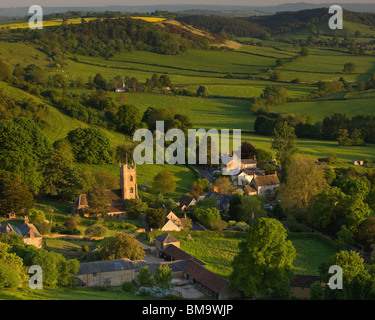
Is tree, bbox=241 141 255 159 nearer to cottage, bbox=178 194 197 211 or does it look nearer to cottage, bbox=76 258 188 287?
cottage, bbox=178 194 197 211

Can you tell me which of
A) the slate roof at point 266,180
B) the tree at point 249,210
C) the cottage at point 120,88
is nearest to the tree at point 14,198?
the tree at point 249,210

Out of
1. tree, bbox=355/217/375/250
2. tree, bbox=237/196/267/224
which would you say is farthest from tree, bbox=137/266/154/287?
tree, bbox=237/196/267/224

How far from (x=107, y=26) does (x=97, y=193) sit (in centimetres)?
10736

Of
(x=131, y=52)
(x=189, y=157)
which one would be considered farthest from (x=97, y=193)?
(x=131, y=52)

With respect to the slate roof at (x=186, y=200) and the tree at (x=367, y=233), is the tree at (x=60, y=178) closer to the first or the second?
the slate roof at (x=186, y=200)

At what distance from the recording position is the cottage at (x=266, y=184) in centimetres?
6338

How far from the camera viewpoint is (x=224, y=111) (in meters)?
97.4

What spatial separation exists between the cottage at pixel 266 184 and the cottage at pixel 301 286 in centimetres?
2756

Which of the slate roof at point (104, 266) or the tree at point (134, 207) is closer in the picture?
the slate roof at point (104, 266)

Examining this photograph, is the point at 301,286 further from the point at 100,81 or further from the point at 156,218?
the point at 100,81

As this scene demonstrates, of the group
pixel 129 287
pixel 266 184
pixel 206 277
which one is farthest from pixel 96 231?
pixel 266 184

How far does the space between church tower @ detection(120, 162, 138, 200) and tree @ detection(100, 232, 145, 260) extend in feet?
47.2

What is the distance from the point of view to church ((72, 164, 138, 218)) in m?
51.9

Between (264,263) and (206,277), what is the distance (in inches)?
172
